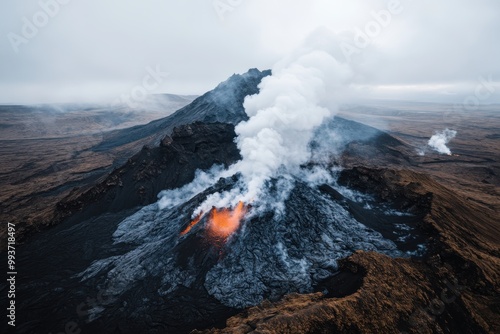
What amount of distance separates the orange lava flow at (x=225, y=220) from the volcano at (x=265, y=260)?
0.07 metres

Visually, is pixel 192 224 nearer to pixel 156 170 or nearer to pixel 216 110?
pixel 156 170

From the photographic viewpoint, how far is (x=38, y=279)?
15391 millimetres

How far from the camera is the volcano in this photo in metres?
11.3

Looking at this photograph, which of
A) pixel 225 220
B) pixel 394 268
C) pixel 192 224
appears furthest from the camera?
pixel 192 224

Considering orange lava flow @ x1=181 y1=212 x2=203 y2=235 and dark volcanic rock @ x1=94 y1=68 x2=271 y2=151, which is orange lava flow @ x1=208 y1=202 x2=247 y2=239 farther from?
dark volcanic rock @ x1=94 y1=68 x2=271 y2=151

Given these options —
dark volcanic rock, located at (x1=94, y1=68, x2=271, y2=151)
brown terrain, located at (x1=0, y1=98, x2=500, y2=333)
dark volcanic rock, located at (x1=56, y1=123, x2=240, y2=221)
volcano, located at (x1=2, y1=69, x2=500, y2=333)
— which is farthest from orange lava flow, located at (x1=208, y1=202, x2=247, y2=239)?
dark volcanic rock, located at (x1=94, y1=68, x2=271, y2=151)

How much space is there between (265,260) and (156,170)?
56.4 feet

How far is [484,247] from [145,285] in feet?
64.0

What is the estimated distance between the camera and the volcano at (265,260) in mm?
11328

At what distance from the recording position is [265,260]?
50.6ft

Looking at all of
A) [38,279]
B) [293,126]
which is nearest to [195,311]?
[38,279]

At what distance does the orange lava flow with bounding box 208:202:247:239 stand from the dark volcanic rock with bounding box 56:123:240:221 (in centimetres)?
1018

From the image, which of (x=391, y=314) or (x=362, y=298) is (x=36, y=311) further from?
(x=391, y=314)

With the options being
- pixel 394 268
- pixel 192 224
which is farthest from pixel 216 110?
pixel 394 268
